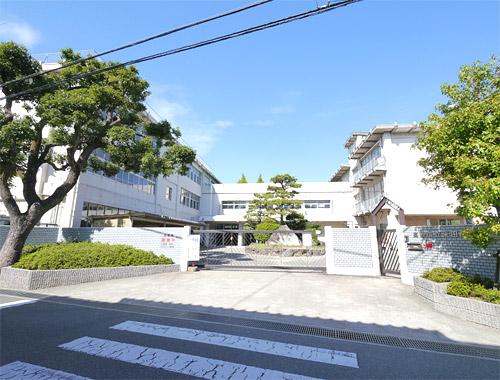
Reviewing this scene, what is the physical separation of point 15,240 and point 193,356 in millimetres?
9484

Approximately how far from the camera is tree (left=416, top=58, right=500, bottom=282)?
16.8ft

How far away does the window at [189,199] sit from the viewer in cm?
2941

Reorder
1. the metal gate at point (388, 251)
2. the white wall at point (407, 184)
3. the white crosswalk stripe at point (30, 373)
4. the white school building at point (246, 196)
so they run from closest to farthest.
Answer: the white crosswalk stripe at point (30, 373), the metal gate at point (388, 251), the white school building at point (246, 196), the white wall at point (407, 184)

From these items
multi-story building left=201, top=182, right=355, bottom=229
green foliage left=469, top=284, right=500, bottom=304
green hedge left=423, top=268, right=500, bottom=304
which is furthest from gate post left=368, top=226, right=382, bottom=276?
multi-story building left=201, top=182, right=355, bottom=229

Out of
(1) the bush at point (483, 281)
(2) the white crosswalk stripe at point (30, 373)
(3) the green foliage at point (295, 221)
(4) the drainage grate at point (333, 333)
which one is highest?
(3) the green foliage at point (295, 221)

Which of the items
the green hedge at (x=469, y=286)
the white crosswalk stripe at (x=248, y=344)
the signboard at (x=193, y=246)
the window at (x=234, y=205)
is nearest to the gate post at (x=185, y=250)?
the signboard at (x=193, y=246)

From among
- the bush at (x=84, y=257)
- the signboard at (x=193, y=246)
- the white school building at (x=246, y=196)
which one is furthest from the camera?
the white school building at (x=246, y=196)

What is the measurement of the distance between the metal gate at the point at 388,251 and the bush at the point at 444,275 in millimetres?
2906

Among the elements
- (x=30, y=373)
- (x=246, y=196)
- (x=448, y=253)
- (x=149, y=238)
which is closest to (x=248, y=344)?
(x=30, y=373)

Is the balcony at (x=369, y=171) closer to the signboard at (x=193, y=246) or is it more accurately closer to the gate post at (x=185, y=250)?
the signboard at (x=193, y=246)

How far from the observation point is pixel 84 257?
31.1 feet

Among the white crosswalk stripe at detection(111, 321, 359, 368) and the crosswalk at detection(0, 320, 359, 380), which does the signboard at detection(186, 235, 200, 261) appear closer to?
the white crosswalk stripe at detection(111, 321, 359, 368)

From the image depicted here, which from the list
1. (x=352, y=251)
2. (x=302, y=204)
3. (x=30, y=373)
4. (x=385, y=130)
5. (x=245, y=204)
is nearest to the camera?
(x=30, y=373)

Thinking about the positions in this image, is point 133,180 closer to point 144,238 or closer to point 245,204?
point 144,238
